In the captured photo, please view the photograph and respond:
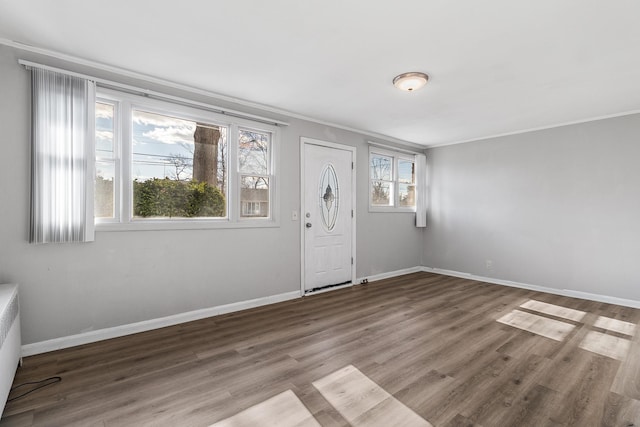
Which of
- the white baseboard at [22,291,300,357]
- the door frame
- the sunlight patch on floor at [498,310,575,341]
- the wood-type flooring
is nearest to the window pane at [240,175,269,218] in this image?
the door frame

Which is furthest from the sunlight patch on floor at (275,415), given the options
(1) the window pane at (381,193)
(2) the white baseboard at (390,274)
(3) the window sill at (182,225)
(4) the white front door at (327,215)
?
(1) the window pane at (381,193)

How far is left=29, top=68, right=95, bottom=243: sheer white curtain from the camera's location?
2518 mm

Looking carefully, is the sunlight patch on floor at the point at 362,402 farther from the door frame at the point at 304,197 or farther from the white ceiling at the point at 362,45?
the white ceiling at the point at 362,45

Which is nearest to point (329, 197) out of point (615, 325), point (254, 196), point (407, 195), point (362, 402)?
point (254, 196)

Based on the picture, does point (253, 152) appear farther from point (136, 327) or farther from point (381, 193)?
point (381, 193)

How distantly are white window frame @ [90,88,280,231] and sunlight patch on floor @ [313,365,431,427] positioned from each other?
2158 mm

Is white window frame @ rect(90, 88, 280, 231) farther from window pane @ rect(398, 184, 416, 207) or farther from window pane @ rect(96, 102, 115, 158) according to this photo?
window pane @ rect(398, 184, 416, 207)

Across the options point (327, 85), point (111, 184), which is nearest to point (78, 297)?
point (111, 184)

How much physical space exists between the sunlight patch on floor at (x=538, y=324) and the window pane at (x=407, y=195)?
278cm

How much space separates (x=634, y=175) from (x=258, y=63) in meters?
4.87

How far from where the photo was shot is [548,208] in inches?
185

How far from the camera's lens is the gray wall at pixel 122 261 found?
Answer: 248cm

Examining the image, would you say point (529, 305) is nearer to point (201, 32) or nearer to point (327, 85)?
point (327, 85)

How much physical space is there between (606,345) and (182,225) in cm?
426
